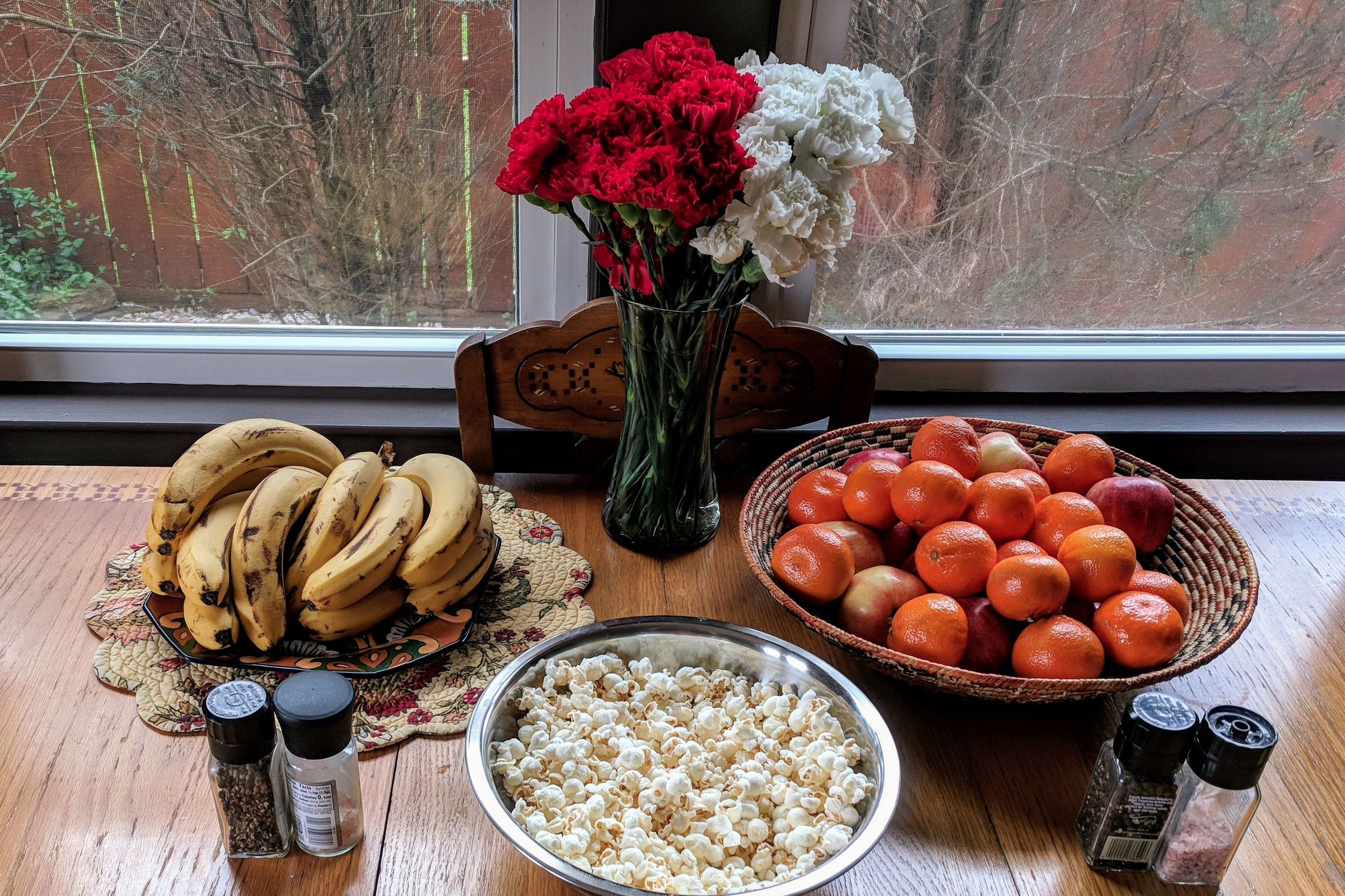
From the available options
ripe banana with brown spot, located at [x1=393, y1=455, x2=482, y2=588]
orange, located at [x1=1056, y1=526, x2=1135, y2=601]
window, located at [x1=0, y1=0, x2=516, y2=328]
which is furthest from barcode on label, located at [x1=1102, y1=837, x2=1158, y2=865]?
window, located at [x1=0, y1=0, x2=516, y2=328]

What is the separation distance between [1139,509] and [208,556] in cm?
90

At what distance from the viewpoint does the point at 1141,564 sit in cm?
105

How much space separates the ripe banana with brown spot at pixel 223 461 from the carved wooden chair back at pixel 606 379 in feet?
0.77

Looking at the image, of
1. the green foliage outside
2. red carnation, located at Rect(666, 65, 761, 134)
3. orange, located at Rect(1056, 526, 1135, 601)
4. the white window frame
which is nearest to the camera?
red carnation, located at Rect(666, 65, 761, 134)

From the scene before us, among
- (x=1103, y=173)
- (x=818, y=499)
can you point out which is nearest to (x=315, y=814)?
(x=818, y=499)

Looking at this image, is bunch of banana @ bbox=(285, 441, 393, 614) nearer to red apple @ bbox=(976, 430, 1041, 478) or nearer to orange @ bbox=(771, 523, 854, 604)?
orange @ bbox=(771, 523, 854, 604)

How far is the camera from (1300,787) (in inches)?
32.9

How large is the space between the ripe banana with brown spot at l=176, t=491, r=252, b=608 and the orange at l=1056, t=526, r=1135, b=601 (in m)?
0.76

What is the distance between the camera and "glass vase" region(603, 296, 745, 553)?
3.08 feet

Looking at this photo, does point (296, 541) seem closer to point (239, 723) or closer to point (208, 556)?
point (208, 556)

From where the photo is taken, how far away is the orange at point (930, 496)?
37.0 inches

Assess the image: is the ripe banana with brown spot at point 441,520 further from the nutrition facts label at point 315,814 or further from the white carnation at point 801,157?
the white carnation at point 801,157

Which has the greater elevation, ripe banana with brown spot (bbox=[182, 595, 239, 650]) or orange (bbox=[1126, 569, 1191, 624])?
orange (bbox=[1126, 569, 1191, 624])

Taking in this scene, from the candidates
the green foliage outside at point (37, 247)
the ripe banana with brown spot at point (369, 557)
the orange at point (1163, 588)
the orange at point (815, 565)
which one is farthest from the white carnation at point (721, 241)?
the green foliage outside at point (37, 247)
